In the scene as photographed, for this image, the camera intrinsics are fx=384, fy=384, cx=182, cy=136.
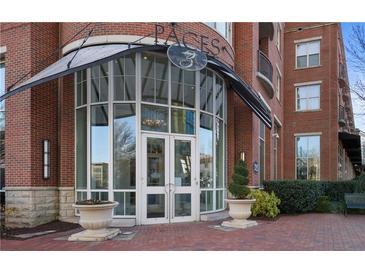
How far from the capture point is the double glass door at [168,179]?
32.4 ft

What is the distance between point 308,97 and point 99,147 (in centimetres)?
1763

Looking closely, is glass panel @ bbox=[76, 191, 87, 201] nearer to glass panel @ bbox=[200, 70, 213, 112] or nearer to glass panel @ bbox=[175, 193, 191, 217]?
glass panel @ bbox=[175, 193, 191, 217]

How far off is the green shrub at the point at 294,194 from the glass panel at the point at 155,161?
474 centimetres

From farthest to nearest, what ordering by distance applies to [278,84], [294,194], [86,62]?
[278,84] < [294,194] < [86,62]

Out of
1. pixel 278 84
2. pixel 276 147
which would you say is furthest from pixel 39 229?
pixel 278 84

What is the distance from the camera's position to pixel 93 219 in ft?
26.0

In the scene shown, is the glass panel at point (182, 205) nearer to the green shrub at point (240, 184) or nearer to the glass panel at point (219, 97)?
the green shrub at point (240, 184)

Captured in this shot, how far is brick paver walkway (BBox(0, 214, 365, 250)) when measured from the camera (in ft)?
24.3

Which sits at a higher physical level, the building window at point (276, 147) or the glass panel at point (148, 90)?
the glass panel at point (148, 90)

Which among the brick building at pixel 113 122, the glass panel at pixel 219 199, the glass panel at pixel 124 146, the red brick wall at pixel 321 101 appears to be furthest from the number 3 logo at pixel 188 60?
the red brick wall at pixel 321 101

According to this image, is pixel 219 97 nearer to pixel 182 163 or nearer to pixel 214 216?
pixel 182 163

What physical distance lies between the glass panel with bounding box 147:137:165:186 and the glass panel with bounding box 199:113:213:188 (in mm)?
1456

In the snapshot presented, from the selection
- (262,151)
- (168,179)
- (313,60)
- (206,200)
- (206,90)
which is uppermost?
(313,60)

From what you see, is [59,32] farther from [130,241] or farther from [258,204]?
[258,204]
